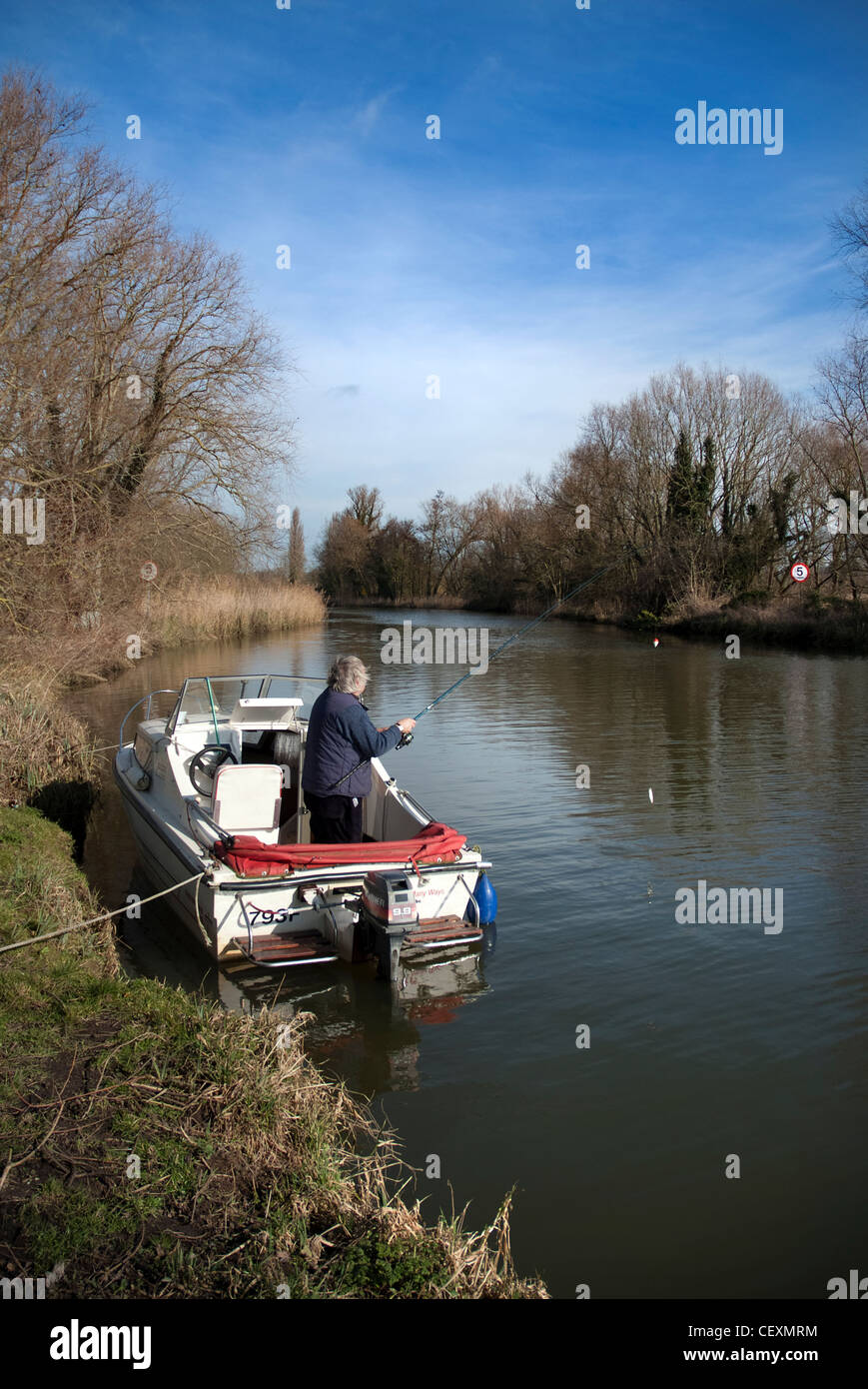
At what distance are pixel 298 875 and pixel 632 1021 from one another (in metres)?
2.21

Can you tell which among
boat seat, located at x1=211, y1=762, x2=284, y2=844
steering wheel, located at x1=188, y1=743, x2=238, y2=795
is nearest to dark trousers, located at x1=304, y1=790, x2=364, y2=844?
boat seat, located at x1=211, y1=762, x2=284, y2=844

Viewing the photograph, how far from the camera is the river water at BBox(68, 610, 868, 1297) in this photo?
12.9ft

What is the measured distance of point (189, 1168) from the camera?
3.38 meters

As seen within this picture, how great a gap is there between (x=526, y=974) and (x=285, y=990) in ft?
5.13

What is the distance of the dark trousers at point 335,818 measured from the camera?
6.79 m

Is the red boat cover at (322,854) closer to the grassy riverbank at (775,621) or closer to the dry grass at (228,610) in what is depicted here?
the dry grass at (228,610)

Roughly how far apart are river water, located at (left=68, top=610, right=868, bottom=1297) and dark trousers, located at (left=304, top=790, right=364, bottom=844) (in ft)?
3.11

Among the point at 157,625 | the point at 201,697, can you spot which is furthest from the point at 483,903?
the point at 157,625

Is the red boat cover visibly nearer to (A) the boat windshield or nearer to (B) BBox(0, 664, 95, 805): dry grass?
(A) the boat windshield

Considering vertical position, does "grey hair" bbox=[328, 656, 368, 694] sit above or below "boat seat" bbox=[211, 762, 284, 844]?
above

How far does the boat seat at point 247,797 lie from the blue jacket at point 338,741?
0.58 m
